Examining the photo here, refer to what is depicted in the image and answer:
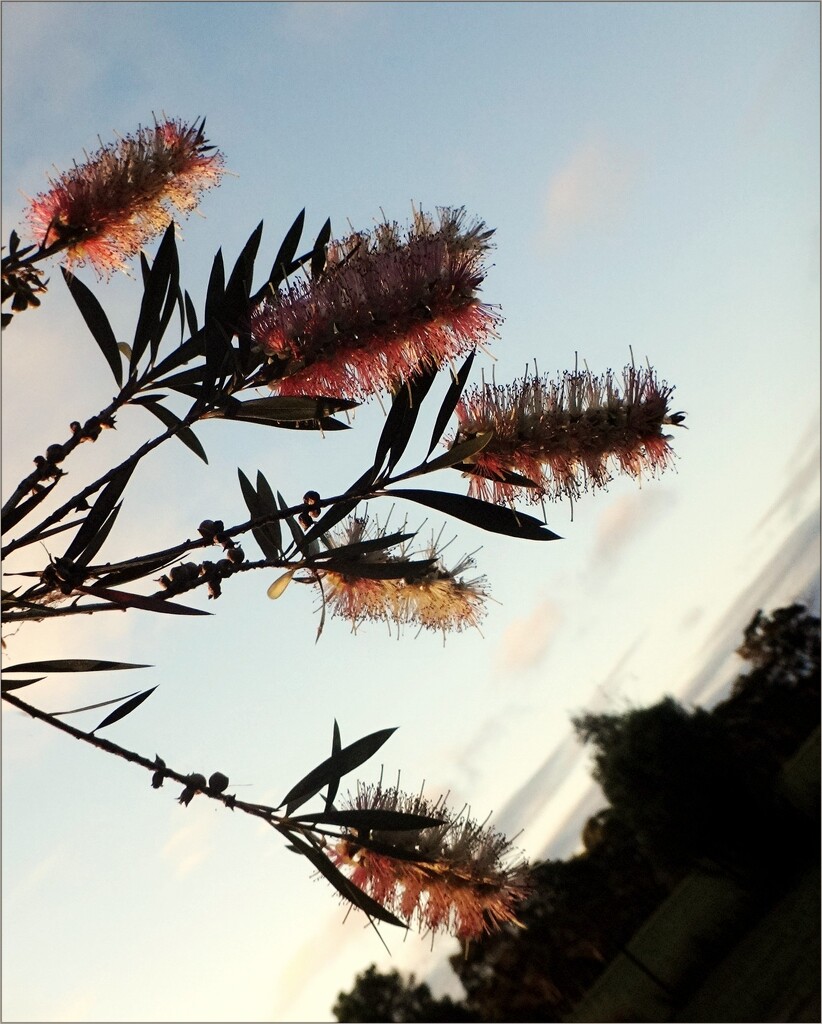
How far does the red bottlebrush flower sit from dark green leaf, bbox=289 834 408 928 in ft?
1.70

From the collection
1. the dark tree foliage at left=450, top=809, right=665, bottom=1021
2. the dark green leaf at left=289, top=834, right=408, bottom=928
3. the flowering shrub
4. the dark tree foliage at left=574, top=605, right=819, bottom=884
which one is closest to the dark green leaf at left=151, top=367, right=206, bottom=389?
the flowering shrub

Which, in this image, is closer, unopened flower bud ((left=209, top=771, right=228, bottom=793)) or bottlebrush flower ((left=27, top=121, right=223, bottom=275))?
unopened flower bud ((left=209, top=771, right=228, bottom=793))

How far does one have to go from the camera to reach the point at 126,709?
1050mm

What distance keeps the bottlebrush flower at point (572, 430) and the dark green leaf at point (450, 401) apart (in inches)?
1.4

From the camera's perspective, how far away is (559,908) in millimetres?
11695

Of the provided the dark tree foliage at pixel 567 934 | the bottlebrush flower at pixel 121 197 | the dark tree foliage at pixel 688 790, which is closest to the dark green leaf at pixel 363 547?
the bottlebrush flower at pixel 121 197

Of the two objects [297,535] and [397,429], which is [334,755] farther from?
[397,429]

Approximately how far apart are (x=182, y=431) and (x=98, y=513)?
271 mm

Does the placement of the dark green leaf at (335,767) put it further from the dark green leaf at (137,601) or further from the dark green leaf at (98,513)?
the dark green leaf at (98,513)

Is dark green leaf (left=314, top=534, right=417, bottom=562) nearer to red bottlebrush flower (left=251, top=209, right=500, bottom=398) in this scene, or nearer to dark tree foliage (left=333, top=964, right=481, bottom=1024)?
red bottlebrush flower (left=251, top=209, right=500, bottom=398)

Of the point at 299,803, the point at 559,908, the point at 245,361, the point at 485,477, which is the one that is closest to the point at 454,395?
the point at 485,477

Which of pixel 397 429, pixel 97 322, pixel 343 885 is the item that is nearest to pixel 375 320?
pixel 397 429

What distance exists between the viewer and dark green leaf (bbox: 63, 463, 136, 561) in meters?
1.01

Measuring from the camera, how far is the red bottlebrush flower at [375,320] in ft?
3.19
